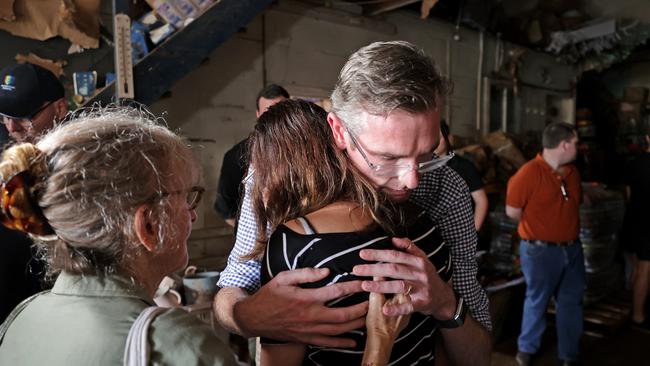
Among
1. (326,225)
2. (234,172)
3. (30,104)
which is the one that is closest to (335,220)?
(326,225)

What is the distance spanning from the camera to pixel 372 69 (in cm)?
108

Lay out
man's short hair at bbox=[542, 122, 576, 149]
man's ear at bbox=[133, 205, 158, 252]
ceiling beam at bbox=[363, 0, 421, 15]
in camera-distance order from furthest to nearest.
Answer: ceiling beam at bbox=[363, 0, 421, 15] → man's short hair at bbox=[542, 122, 576, 149] → man's ear at bbox=[133, 205, 158, 252]

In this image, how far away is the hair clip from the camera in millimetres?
854

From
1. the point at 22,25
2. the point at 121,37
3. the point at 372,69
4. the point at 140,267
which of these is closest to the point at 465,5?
the point at 121,37

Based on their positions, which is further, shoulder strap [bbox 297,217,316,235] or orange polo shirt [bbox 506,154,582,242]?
orange polo shirt [bbox 506,154,582,242]

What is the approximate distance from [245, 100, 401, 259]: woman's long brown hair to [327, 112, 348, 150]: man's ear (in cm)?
2

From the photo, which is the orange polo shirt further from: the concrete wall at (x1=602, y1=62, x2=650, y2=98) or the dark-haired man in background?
the concrete wall at (x1=602, y1=62, x2=650, y2=98)

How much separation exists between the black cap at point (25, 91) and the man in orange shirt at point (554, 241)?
11.1 feet

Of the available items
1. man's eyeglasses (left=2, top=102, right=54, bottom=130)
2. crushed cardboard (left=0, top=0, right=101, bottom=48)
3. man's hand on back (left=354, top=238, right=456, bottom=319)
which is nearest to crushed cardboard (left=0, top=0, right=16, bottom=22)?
crushed cardboard (left=0, top=0, right=101, bottom=48)

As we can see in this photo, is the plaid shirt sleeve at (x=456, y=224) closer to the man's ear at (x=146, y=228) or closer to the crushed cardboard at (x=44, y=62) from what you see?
the man's ear at (x=146, y=228)

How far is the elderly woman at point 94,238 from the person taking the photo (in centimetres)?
82

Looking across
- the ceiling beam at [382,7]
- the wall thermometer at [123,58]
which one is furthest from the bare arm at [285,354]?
the ceiling beam at [382,7]

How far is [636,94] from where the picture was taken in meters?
8.56

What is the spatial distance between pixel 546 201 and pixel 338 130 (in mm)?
3136
